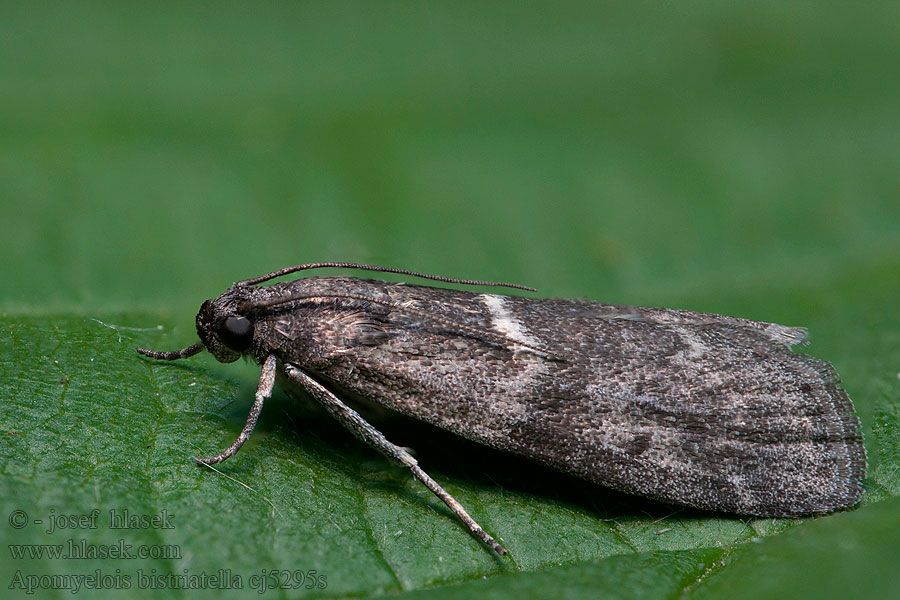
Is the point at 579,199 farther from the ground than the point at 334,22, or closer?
closer

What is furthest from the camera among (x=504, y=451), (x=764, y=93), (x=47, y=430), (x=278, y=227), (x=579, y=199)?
(x=764, y=93)

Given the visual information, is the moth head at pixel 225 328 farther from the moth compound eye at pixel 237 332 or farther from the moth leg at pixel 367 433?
the moth leg at pixel 367 433

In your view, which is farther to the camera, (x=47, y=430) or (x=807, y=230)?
(x=807, y=230)

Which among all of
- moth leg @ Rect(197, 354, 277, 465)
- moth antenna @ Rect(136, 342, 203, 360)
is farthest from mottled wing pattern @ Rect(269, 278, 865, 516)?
moth antenna @ Rect(136, 342, 203, 360)

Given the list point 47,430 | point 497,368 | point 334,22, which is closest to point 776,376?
point 497,368

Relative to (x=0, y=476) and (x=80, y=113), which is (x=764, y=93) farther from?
(x=0, y=476)

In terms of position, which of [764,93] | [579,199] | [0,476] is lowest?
[0,476]

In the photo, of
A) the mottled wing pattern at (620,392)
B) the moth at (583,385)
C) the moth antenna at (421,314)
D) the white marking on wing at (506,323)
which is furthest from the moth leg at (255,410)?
the white marking on wing at (506,323)

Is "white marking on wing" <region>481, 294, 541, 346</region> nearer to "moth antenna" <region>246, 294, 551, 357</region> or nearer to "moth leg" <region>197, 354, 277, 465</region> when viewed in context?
"moth antenna" <region>246, 294, 551, 357</region>

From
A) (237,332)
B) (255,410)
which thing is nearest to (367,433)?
(255,410)
